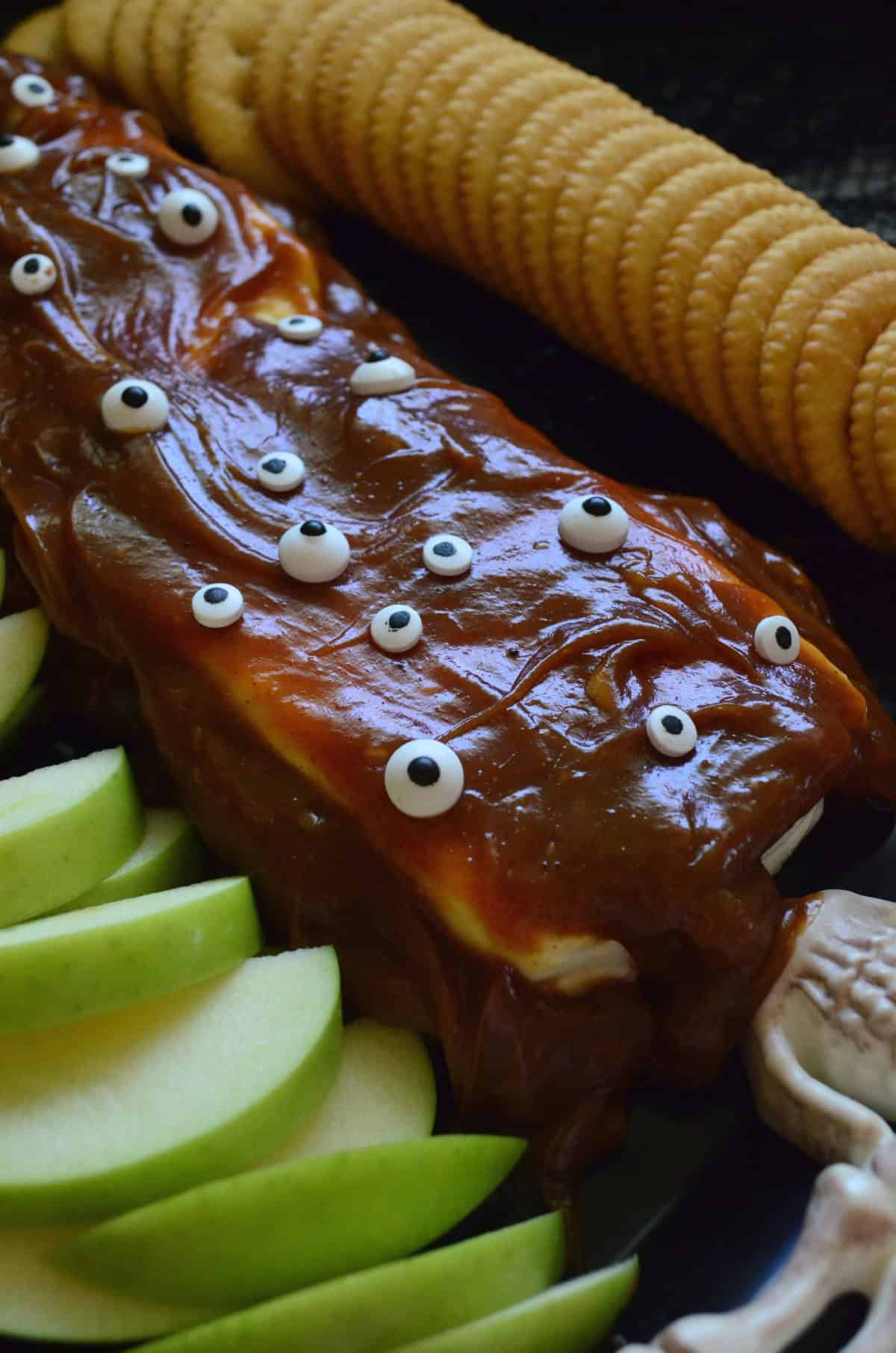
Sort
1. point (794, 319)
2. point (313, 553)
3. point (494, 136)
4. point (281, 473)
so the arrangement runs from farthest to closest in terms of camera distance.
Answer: point (494, 136), point (794, 319), point (281, 473), point (313, 553)

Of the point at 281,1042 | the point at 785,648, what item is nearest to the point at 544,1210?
the point at 281,1042

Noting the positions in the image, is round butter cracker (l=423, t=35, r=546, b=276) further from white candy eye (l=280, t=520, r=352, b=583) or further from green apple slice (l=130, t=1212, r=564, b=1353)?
green apple slice (l=130, t=1212, r=564, b=1353)

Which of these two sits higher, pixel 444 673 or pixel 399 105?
pixel 399 105

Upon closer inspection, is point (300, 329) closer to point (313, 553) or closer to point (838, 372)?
point (313, 553)

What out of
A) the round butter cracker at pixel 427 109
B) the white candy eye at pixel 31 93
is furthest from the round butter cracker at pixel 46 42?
the round butter cracker at pixel 427 109

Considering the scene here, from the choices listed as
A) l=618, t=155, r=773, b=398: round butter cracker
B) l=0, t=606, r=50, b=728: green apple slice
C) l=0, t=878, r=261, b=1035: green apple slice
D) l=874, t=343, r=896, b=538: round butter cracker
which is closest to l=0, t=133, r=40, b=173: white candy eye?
l=0, t=606, r=50, b=728: green apple slice

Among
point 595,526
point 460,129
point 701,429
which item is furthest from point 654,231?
point 595,526

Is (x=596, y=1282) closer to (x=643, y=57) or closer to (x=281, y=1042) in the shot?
(x=281, y=1042)

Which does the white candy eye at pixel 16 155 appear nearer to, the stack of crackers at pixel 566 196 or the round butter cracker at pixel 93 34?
the stack of crackers at pixel 566 196

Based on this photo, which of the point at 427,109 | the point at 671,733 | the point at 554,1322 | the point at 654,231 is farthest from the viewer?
the point at 427,109
